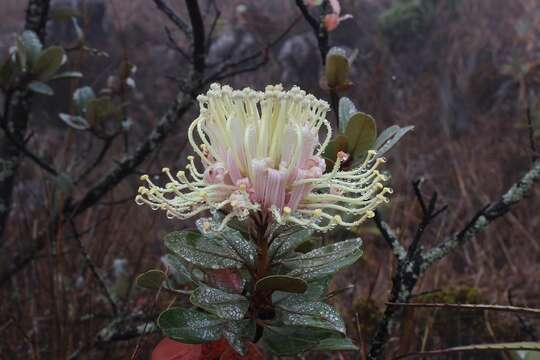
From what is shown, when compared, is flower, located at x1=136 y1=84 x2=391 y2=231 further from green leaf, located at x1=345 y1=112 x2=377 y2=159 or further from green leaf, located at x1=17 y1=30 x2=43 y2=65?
green leaf, located at x1=17 y1=30 x2=43 y2=65

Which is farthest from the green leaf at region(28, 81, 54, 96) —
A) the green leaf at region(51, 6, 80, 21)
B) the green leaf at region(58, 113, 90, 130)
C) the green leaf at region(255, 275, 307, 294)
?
the green leaf at region(255, 275, 307, 294)

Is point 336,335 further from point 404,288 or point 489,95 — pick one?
point 489,95

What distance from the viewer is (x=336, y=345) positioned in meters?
0.68

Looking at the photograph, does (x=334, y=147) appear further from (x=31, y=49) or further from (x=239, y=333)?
Answer: (x=31, y=49)

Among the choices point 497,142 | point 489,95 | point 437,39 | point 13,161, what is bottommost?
point 13,161

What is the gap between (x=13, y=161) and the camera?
4.92 ft

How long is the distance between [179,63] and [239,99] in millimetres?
5767

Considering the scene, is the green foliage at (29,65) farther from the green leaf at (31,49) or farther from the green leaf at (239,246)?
the green leaf at (239,246)

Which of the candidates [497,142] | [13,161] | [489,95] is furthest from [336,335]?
[489,95]

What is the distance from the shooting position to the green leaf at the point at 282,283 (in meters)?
0.58

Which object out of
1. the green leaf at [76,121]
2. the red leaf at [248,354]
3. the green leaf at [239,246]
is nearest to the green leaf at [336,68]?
the green leaf at [239,246]

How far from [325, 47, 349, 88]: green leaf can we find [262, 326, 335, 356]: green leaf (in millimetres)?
510

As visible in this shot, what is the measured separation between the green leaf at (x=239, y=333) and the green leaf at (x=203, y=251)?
0.24ft

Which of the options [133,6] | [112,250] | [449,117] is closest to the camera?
[112,250]
